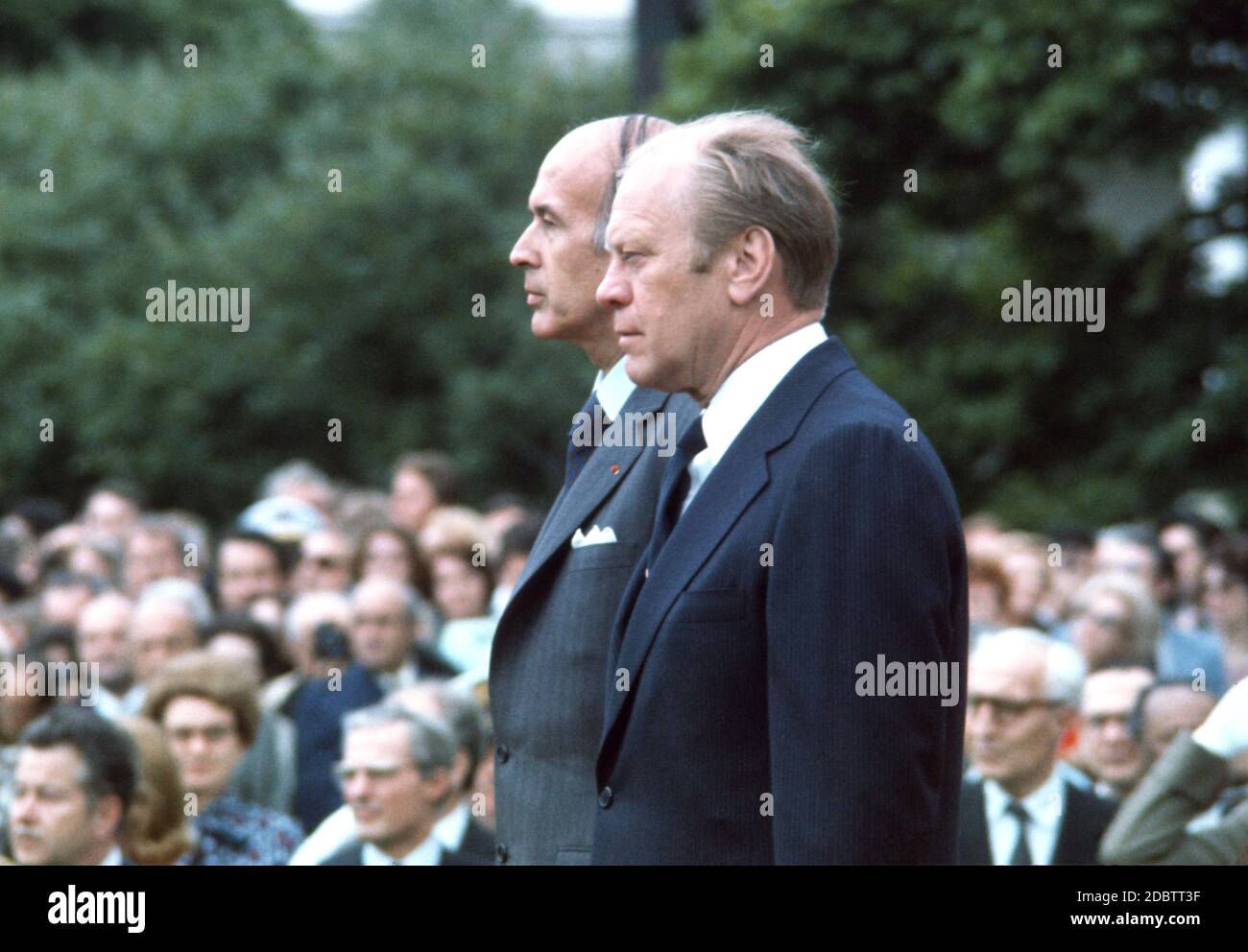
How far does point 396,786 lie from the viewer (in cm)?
501

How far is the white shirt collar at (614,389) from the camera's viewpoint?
3.34 metres

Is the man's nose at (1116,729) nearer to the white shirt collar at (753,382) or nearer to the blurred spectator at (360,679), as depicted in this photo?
the blurred spectator at (360,679)

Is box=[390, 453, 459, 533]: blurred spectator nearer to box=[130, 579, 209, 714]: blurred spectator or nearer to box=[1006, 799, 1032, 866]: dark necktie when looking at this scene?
box=[130, 579, 209, 714]: blurred spectator

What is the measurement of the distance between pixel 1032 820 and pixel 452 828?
55.7 inches

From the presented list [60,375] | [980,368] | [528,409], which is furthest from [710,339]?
[60,375]

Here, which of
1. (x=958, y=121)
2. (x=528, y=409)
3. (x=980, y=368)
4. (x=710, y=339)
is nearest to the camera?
(x=710, y=339)

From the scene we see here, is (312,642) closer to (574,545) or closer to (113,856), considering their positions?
(113,856)

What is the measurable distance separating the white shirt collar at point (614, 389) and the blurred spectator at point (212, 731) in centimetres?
251

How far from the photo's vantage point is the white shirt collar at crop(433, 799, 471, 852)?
16.4 feet

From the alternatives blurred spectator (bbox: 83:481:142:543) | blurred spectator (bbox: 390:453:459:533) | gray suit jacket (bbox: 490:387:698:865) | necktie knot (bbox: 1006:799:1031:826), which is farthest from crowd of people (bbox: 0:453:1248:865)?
blurred spectator (bbox: 83:481:142:543)
